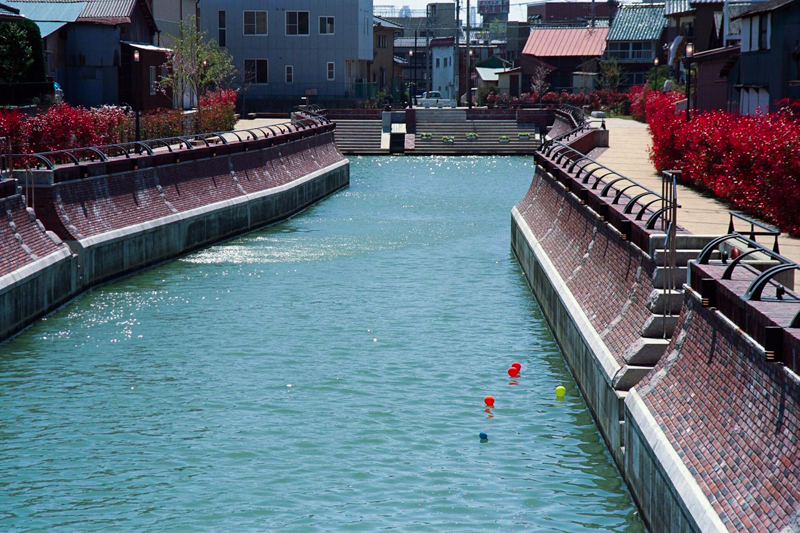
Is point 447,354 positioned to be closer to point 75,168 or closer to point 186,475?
point 186,475

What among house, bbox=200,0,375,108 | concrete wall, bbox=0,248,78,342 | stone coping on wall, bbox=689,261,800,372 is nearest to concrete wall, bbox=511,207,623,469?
stone coping on wall, bbox=689,261,800,372

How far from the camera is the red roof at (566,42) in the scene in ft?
340

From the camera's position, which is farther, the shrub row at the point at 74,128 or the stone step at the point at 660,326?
the shrub row at the point at 74,128

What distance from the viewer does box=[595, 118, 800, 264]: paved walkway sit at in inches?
842

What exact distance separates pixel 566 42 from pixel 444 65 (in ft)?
107

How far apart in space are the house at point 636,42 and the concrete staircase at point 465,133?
81.8 ft

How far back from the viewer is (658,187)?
32.7 meters

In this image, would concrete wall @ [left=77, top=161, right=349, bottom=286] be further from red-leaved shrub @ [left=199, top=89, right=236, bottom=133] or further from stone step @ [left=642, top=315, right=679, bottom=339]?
stone step @ [left=642, top=315, right=679, bottom=339]

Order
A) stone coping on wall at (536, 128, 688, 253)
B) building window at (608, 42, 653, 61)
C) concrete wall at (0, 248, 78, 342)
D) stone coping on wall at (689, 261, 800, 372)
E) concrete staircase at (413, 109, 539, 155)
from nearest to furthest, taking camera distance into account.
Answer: stone coping on wall at (689, 261, 800, 372) < stone coping on wall at (536, 128, 688, 253) < concrete wall at (0, 248, 78, 342) < concrete staircase at (413, 109, 539, 155) < building window at (608, 42, 653, 61)

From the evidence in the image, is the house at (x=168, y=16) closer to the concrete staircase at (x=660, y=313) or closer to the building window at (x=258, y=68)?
the building window at (x=258, y=68)

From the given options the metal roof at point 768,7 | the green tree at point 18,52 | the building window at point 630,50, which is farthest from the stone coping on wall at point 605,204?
the building window at point 630,50

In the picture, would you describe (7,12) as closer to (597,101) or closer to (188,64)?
(188,64)

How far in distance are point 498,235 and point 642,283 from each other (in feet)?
74.6

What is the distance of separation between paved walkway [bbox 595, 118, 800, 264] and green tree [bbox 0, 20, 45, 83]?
26741 millimetres
